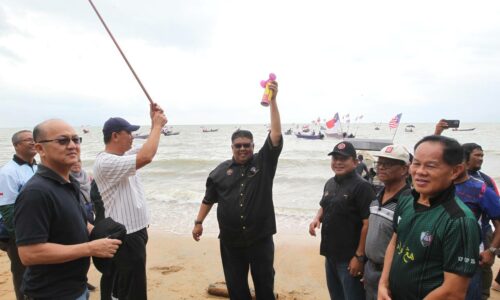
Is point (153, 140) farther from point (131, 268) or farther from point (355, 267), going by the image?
point (355, 267)

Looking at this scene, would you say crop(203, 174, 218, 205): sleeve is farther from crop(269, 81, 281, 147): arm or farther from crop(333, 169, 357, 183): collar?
crop(333, 169, 357, 183): collar

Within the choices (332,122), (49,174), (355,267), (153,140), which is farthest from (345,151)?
(332,122)

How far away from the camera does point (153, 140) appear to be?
9.18 ft

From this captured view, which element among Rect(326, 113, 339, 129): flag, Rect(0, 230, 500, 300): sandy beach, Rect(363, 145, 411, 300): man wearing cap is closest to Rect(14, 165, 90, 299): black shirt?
Rect(363, 145, 411, 300): man wearing cap

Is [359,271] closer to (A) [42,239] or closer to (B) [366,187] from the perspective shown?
(B) [366,187]

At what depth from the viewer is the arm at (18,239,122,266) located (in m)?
1.82

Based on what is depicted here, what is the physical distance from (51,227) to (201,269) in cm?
389

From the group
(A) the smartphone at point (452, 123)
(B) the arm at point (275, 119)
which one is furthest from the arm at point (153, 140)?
(A) the smartphone at point (452, 123)

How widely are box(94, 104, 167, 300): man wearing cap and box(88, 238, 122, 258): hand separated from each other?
0.91 meters

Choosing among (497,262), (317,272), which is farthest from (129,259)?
Answer: (497,262)

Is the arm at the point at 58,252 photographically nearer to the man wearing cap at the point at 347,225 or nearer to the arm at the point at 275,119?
the arm at the point at 275,119

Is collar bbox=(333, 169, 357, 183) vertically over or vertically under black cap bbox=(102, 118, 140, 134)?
under

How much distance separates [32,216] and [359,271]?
2.58 metres

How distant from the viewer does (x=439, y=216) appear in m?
1.82
